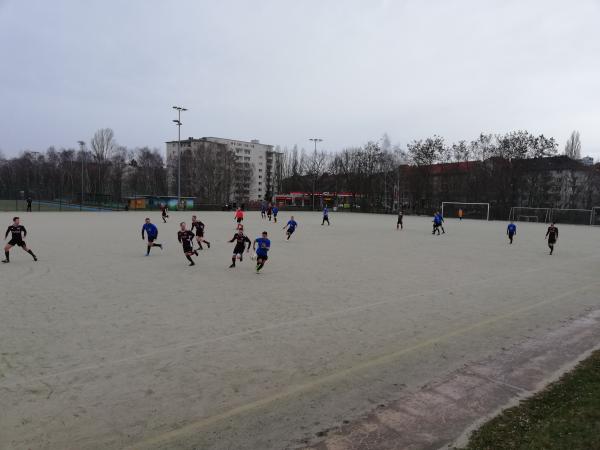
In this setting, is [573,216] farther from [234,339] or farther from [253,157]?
[253,157]

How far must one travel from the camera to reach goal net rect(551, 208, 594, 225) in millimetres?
51500

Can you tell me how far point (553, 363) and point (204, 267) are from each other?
1058cm

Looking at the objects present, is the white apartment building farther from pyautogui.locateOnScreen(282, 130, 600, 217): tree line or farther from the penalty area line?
the penalty area line

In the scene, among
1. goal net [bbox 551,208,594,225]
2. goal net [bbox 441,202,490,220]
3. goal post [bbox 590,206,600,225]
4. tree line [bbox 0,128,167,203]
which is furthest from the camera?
tree line [bbox 0,128,167,203]

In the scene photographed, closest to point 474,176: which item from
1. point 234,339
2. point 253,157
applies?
point 234,339

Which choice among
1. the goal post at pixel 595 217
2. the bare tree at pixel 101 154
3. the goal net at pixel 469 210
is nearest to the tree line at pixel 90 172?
the bare tree at pixel 101 154

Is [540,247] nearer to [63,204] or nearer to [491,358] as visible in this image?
A: [491,358]

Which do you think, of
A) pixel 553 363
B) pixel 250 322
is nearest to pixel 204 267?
pixel 250 322

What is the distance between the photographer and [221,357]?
5973mm

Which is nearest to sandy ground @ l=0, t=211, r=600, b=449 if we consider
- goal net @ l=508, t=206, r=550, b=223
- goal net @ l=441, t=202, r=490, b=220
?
goal net @ l=508, t=206, r=550, b=223

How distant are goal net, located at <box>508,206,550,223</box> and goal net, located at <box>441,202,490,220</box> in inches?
139

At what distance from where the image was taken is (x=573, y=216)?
52.8 meters

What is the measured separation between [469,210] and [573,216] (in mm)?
13627

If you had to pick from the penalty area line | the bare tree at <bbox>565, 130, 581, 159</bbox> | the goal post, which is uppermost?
the bare tree at <bbox>565, 130, 581, 159</bbox>
